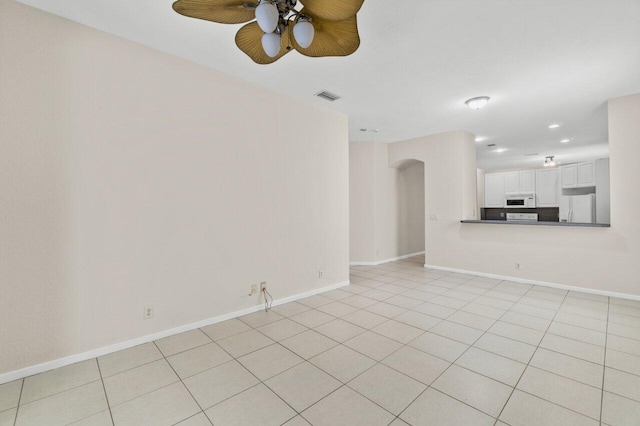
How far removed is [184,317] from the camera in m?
2.79

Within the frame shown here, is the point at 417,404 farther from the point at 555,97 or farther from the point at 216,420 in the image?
the point at 555,97

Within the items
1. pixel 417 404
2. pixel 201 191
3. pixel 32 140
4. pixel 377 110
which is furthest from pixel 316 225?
pixel 32 140

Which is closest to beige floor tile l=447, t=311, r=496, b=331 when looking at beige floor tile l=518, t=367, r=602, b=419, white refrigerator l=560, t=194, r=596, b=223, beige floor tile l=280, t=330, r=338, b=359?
beige floor tile l=518, t=367, r=602, b=419

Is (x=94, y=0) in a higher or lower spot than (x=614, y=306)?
higher

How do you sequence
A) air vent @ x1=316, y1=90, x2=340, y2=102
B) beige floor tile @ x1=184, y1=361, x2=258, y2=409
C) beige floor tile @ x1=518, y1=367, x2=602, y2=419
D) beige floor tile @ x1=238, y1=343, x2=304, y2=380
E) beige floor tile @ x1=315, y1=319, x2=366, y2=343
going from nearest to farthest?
beige floor tile @ x1=518, y1=367, x2=602, y2=419 < beige floor tile @ x1=184, y1=361, x2=258, y2=409 < beige floor tile @ x1=238, y1=343, x2=304, y2=380 < beige floor tile @ x1=315, y1=319, x2=366, y2=343 < air vent @ x1=316, y1=90, x2=340, y2=102

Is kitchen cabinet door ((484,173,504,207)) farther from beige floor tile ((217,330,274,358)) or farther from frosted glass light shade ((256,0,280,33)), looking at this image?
frosted glass light shade ((256,0,280,33))

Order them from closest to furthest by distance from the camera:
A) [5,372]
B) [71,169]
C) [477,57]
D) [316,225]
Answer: [5,372] < [71,169] < [477,57] < [316,225]

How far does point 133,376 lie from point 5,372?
882 millimetres

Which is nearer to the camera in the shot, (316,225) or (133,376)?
(133,376)

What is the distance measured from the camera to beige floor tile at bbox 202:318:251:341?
272 cm

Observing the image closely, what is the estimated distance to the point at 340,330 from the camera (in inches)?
112

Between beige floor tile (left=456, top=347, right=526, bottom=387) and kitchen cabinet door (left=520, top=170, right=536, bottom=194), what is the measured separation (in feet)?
27.6

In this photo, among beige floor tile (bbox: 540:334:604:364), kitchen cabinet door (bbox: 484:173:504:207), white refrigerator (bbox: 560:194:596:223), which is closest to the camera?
beige floor tile (bbox: 540:334:604:364)

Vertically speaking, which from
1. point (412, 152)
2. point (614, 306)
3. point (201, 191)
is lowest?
point (614, 306)
